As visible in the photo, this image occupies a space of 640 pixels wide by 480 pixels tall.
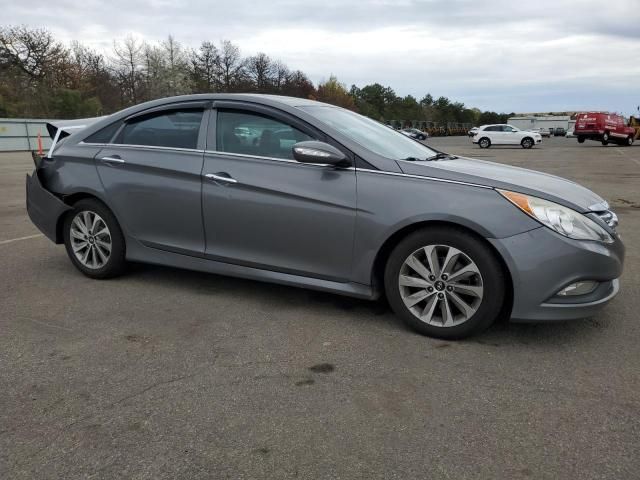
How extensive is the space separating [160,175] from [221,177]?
587 mm

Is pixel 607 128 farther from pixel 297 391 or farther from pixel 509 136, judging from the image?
pixel 297 391

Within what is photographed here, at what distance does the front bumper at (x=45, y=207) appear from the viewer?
4891 mm

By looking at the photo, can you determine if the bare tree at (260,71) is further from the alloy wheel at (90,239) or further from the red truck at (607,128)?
the alloy wheel at (90,239)

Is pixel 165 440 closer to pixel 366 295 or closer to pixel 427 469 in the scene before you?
pixel 427 469

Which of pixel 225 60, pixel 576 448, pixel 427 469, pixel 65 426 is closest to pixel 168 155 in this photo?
pixel 65 426

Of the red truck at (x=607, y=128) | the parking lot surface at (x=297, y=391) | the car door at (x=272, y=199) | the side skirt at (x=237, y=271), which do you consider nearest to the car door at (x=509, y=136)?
the red truck at (x=607, y=128)

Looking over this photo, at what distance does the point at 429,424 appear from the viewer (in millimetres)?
2600

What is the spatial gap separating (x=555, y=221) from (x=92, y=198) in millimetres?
3585

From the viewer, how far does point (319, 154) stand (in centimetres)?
367

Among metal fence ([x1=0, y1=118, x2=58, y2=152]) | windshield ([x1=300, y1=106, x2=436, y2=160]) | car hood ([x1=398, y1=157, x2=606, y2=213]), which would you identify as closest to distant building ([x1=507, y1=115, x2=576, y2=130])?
metal fence ([x1=0, y1=118, x2=58, y2=152])

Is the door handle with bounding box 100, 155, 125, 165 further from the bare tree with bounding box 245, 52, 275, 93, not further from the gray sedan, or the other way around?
the bare tree with bounding box 245, 52, 275, 93

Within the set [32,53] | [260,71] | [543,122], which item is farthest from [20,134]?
[543,122]

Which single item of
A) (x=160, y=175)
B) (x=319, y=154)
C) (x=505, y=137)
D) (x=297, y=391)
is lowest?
(x=505, y=137)

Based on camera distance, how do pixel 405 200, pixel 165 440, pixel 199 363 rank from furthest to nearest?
1. pixel 405 200
2. pixel 199 363
3. pixel 165 440
